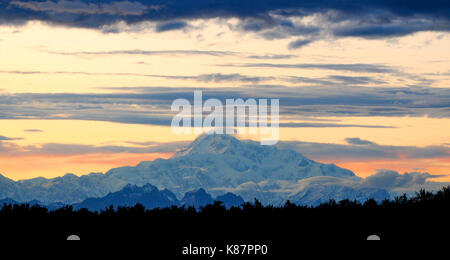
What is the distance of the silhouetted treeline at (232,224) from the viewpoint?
173 feet

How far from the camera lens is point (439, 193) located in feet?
224

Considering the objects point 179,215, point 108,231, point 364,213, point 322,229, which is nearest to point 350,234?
point 322,229

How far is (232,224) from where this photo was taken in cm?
5625

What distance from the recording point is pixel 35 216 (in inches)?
2244

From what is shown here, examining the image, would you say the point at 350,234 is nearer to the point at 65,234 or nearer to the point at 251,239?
the point at 251,239

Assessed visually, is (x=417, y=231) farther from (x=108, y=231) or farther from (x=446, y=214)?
(x=108, y=231)

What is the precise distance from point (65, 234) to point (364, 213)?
23.6m

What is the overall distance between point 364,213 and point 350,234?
6.79 m

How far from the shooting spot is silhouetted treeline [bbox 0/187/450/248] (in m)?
52.8
